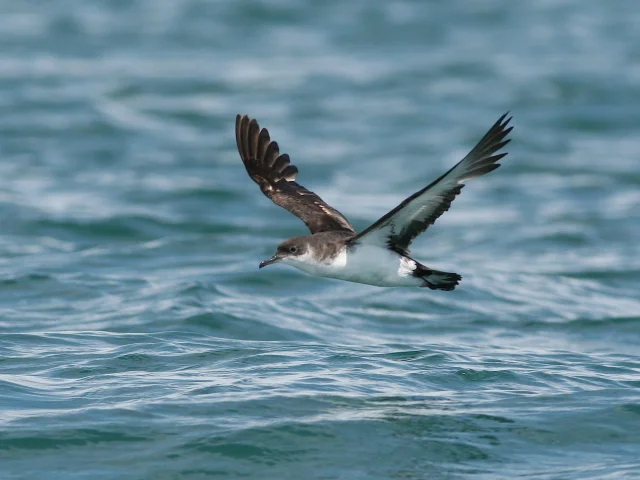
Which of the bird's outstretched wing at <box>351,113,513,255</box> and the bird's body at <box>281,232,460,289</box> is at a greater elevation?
the bird's outstretched wing at <box>351,113,513,255</box>

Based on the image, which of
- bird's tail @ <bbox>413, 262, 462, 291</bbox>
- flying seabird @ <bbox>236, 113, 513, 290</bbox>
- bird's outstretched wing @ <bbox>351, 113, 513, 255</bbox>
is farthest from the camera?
bird's tail @ <bbox>413, 262, 462, 291</bbox>

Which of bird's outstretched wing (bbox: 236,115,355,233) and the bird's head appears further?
bird's outstretched wing (bbox: 236,115,355,233)

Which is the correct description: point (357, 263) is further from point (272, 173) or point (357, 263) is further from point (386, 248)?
point (272, 173)

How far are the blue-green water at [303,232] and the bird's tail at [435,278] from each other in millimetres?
670

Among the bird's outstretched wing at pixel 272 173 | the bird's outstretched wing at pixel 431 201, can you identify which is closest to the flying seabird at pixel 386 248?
the bird's outstretched wing at pixel 431 201

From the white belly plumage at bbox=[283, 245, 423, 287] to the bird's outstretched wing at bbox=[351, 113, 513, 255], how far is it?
0.26 feet

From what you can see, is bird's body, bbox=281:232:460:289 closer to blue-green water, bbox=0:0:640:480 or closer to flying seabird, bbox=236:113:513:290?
flying seabird, bbox=236:113:513:290

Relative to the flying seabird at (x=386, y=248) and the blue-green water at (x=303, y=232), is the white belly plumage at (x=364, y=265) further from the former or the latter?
the blue-green water at (x=303, y=232)

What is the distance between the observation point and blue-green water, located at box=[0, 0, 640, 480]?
7297mm

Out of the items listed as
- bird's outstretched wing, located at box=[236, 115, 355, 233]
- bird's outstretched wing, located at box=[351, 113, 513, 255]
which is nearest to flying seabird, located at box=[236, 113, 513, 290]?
bird's outstretched wing, located at box=[351, 113, 513, 255]

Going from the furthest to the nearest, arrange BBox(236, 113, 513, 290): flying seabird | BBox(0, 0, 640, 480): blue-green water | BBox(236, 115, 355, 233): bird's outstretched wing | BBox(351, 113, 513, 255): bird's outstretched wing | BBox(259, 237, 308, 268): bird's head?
BBox(236, 115, 355, 233): bird's outstretched wing
BBox(259, 237, 308, 268): bird's head
BBox(236, 113, 513, 290): flying seabird
BBox(351, 113, 513, 255): bird's outstretched wing
BBox(0, 0, 640, 480): blue-green water

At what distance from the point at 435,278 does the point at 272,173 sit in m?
2.19

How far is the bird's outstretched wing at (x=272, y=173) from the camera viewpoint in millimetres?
9688

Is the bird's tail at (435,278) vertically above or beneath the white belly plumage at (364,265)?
beneath
